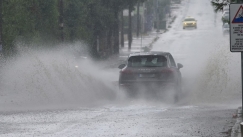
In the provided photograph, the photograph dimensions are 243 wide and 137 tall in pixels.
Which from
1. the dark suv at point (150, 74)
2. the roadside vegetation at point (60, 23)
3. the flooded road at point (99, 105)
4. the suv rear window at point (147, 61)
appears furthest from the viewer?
the roadside vegetation at point (60, 23)

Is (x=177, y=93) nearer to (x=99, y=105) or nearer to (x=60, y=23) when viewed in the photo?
(x=99, y=105)

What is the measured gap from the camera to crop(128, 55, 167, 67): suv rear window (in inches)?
918

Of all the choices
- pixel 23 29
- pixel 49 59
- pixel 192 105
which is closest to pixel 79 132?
pixel 192 105

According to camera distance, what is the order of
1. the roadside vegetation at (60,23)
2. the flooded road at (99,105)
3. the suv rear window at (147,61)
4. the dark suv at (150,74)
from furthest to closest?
the roadside vegetation at (60,23) < the suv rear window at (147,61) < the dark suv at (150,74) < the flooded road at (99,105)

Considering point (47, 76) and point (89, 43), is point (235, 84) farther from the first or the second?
point (89, 43)

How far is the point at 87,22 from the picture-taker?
55.9 m

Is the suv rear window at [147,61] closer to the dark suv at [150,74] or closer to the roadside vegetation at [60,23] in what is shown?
the dark suv at [150,74]

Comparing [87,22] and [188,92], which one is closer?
[188,92]

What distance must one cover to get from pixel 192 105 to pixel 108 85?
6160 mm

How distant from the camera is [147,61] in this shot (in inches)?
923

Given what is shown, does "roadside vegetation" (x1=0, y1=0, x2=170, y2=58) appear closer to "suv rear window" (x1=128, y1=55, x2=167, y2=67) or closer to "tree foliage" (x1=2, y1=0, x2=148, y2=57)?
"tree foliage" (x1=2, y1=0, x2=148, y2=57)

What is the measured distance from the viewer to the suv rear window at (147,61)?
23.3 metres

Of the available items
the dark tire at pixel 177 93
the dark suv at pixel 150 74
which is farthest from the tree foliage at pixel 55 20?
the dark tire at pixel 177 93

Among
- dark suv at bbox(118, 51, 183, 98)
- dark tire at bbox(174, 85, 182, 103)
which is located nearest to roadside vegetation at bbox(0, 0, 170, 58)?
dark suv at bbox(118, 51, 183, 98)
